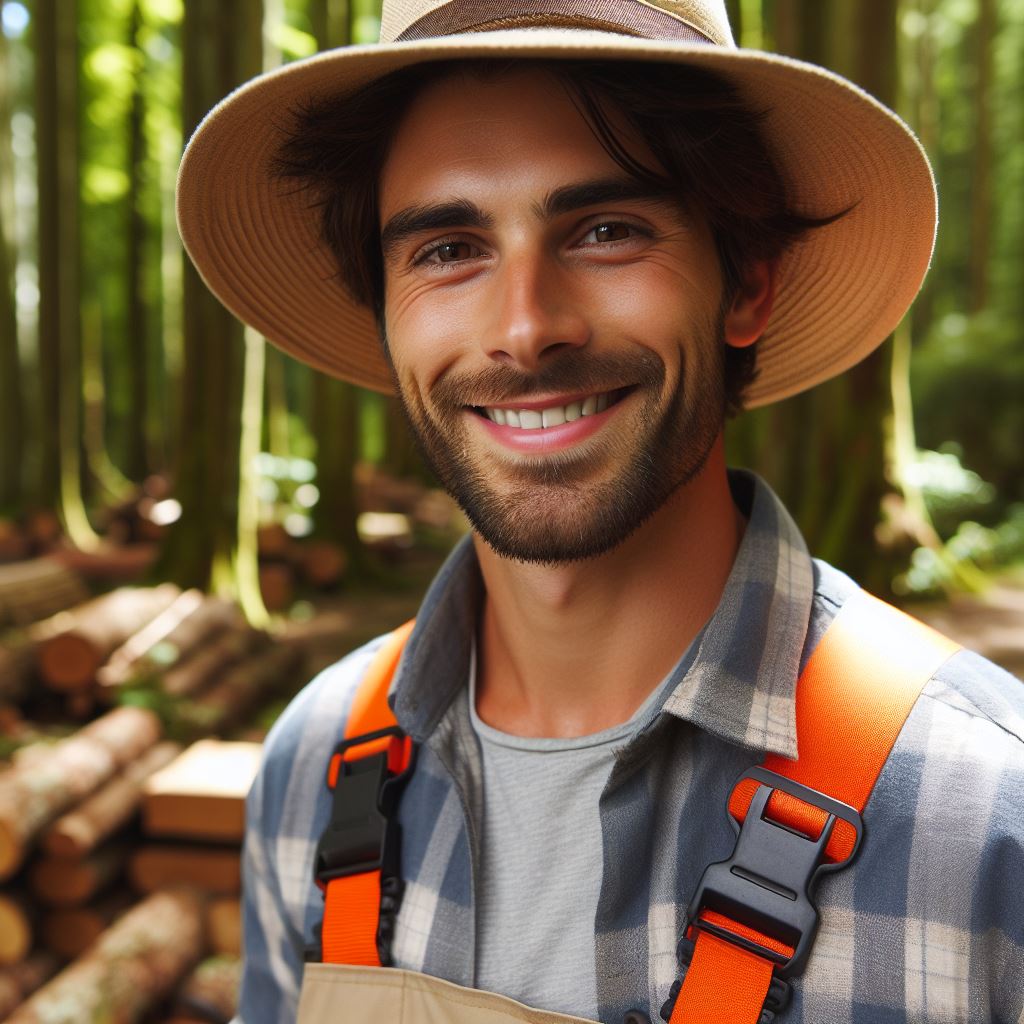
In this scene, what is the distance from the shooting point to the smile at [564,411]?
68.0 inches

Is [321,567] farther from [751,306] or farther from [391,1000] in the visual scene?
[391,1000]

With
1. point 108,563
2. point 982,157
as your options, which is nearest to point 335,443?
point 108,563

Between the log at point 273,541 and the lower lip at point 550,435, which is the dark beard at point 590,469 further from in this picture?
the log at point 273,541

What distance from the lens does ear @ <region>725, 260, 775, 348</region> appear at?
1994 millimetres

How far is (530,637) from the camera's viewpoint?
6.34 feet

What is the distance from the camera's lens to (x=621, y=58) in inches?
58.9

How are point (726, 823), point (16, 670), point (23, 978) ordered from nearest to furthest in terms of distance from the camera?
point (726, 823) < point (23, 978) < point (16, 670)

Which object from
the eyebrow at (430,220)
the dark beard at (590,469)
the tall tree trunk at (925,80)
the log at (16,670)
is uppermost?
the eyebrow at (430,220)

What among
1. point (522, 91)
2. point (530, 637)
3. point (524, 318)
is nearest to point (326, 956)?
point (530, 637)

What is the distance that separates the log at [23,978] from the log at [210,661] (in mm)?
1648

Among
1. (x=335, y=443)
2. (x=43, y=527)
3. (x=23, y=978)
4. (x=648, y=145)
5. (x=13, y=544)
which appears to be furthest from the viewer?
(x=43, y=527)

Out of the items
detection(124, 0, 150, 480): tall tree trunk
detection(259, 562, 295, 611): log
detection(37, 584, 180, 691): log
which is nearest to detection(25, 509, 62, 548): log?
detection(259, 562, 295, 611): log

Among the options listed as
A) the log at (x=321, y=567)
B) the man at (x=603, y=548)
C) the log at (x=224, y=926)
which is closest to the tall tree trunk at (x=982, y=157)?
the log at (x=321, y=567)

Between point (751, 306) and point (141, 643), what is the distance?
17.1 ft
